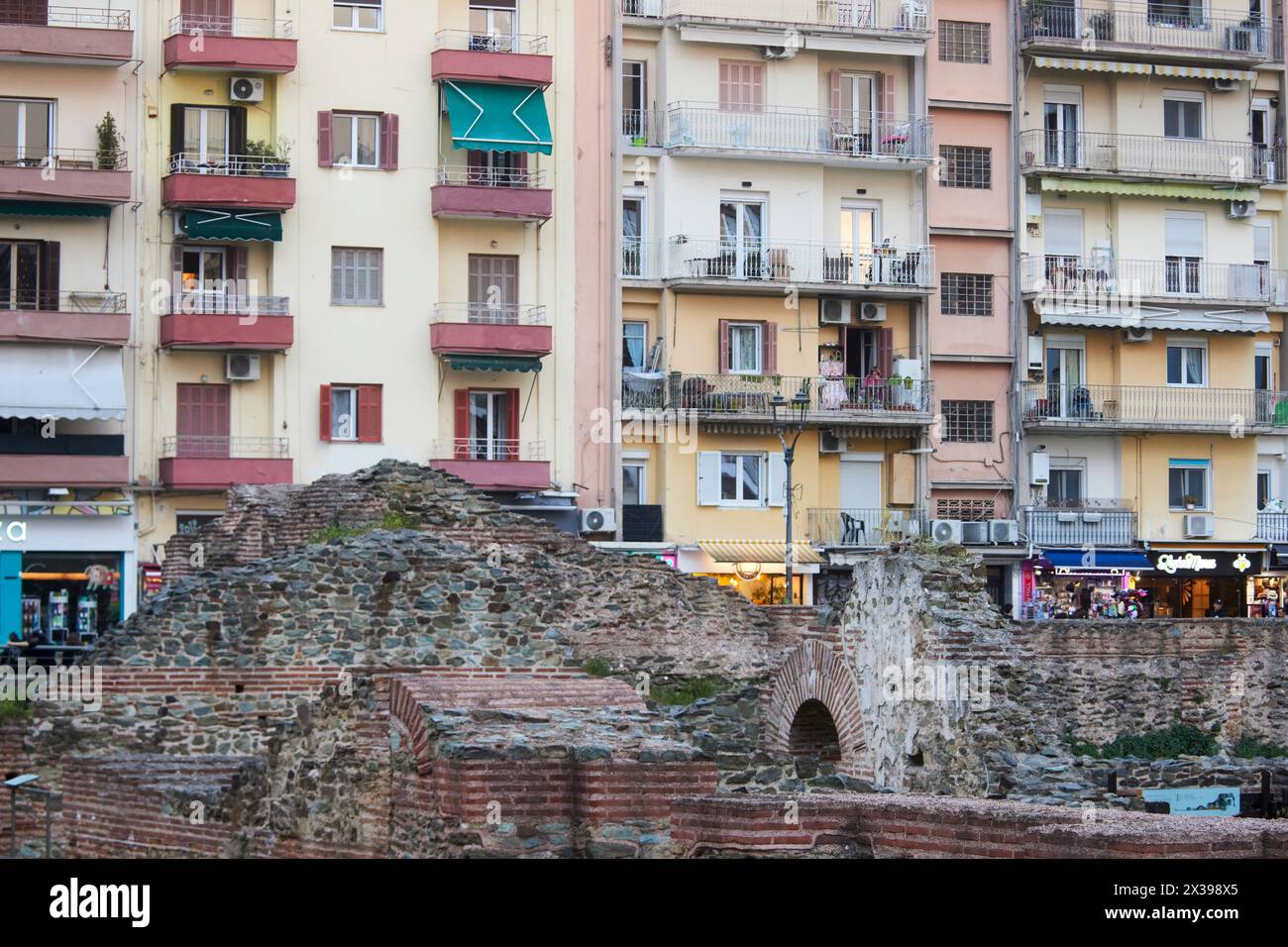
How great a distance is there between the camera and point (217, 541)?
2558cm

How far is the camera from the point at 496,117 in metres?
36.6

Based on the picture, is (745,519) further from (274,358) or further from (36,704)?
(36,704)

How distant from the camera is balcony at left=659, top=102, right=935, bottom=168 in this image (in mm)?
39438

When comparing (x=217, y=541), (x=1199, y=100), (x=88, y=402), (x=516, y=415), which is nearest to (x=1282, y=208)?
(x=1199, y=100)

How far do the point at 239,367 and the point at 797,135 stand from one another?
10.9 meters

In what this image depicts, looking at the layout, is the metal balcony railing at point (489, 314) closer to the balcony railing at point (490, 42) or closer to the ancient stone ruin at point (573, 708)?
the balcony railing at point (490, 42)

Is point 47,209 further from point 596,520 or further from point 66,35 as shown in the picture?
point 596,520

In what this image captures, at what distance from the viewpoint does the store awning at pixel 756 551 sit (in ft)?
127

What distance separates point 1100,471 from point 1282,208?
22.1 feet

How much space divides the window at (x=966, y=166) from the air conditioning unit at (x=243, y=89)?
42.3ft

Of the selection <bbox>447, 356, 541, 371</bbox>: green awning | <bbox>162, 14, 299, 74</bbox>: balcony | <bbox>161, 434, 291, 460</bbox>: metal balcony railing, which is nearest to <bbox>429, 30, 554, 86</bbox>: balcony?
<bbox>162, 14, 299, 74</bbox>: balcony

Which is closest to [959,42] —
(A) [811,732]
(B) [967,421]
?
(B) [967,421]

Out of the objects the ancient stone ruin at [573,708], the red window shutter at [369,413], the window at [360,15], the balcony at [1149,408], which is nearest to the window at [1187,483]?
the balcony at [1149,408]
